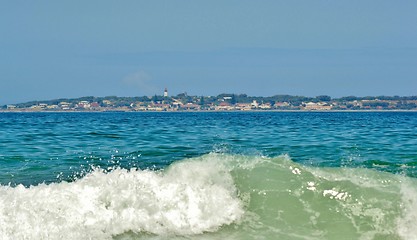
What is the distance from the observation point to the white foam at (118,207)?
8789 millimetres

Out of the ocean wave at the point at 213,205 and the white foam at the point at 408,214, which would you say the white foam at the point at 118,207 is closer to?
the ocean wave at the point at 213,205

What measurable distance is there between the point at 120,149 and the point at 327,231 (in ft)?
36.2

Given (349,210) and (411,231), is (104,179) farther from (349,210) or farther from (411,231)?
(411,231)

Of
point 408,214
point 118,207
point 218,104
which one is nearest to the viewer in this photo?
point 118,207

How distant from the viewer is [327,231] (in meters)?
9.70

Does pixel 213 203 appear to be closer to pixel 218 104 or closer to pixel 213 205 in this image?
pixel 213 205

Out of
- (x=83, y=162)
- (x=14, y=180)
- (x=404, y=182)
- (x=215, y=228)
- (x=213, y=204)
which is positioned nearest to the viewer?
(x=215, y=228)

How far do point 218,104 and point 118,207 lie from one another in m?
147

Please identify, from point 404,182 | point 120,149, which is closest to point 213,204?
point 404,182

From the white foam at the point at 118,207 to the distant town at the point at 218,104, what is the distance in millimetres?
127371

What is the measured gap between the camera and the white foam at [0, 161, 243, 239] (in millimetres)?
8789

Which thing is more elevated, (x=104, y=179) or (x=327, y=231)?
(x=104, y=179)

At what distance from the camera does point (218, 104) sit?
156625 mm

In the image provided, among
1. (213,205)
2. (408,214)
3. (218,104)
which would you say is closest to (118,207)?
(213,205)
